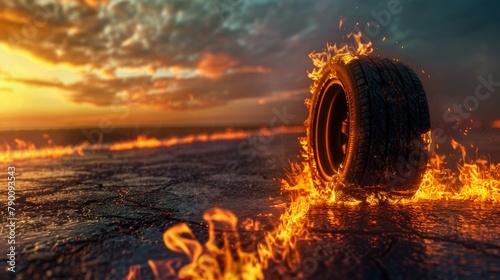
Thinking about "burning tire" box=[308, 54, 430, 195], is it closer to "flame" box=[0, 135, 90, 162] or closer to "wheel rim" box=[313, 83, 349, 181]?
"wheel rim" box=[313, 83, 349, 181]

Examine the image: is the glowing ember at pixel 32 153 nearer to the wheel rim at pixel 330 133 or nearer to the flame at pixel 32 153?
the flame at pixel 32 153

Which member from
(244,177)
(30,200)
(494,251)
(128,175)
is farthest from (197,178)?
(494,251)

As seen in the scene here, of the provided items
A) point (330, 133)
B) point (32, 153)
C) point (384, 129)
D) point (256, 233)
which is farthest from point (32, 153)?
point (384, 129)

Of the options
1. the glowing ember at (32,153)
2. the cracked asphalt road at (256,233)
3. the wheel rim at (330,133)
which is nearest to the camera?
the cracked asphalt road at (256,233)

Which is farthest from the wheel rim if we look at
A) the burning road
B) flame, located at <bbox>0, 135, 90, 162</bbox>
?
flame, located at <bbox>0, 135, 90, 162</bbox>

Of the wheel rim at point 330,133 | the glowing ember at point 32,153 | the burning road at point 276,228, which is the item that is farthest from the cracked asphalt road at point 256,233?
the glowing ember at point 32,153
